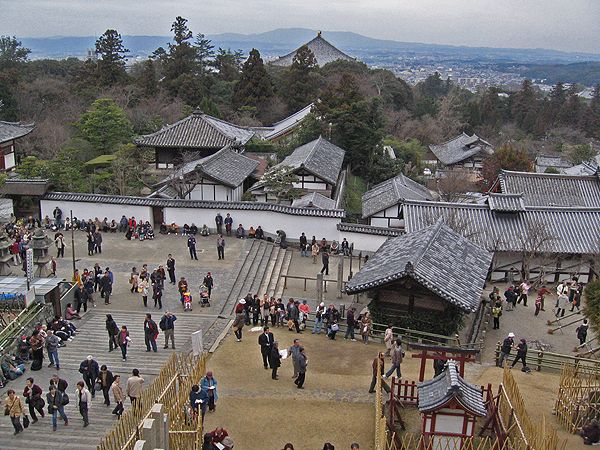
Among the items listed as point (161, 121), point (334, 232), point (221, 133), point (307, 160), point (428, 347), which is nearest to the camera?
point (428, 347)

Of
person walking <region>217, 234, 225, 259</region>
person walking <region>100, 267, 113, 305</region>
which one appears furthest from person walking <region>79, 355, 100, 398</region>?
person walking <region>217, 234, 225, 259</region>

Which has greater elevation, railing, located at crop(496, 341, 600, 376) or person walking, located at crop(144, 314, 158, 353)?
person walking, located at crop(144, 314, 158, 353)

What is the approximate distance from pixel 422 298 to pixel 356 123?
1058 inches

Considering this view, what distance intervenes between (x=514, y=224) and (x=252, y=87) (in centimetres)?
3832

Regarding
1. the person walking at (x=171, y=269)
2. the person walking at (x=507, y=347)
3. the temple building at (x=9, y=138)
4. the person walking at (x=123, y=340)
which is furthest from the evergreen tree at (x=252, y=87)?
the person walking at (x=507, y=347)

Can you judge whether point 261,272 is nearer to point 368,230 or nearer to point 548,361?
point 368,230

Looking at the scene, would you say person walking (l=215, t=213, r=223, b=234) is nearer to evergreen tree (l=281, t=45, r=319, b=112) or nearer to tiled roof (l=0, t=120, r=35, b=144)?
tiled roof (l=0, t=120, r=35, b=144)

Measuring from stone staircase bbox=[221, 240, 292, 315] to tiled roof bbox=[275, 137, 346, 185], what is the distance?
730 cm

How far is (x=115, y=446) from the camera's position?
10.7m

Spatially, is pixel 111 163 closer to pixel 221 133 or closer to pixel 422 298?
pixel 221 133

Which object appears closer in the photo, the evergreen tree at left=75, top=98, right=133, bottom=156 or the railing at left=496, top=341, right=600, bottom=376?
the railing at left=496, top=341, right=600, bottom=376

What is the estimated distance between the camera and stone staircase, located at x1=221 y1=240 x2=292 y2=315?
23.7m

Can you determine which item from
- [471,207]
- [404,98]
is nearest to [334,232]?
[471,207]

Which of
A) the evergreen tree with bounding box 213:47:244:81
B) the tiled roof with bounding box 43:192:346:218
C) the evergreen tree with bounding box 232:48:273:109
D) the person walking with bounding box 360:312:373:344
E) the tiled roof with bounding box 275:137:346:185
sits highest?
the evergreen tree with bounding box 213:47:244:81
